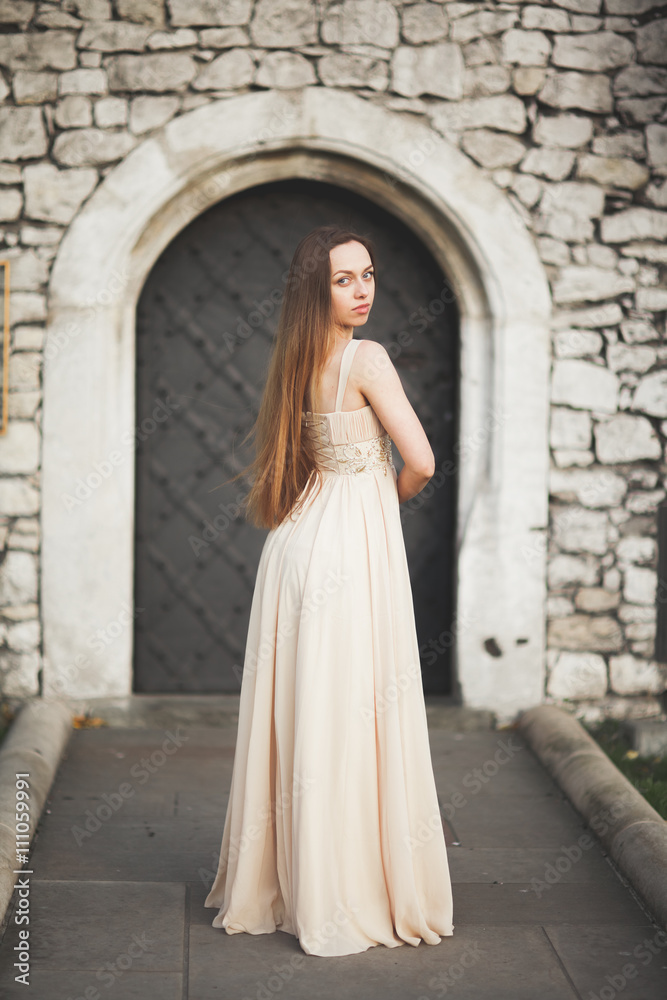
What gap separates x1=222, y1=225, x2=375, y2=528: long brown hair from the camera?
276cm

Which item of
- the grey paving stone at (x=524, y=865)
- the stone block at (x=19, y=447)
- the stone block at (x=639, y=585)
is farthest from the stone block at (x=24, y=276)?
the stone block at (x=639, y=585)


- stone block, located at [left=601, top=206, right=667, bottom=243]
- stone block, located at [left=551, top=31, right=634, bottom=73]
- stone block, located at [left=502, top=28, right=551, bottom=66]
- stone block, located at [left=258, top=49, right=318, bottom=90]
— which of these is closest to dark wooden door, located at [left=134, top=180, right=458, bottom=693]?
stone block, located at [left=258, top=49, right=318, bottom=90]

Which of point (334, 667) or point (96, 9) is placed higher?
point (96, 9)

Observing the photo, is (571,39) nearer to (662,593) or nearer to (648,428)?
(648,428)

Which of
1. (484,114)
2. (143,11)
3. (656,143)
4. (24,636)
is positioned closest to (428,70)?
(484,114)

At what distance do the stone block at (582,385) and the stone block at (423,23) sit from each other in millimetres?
1757

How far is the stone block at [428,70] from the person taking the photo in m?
5.03

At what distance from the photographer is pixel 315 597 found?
272cm

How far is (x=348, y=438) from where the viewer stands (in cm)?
282

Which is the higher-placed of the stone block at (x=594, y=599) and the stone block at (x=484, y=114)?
the stone block at (x=484, y=114)

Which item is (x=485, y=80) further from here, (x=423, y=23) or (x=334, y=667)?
(x=334, y=667)

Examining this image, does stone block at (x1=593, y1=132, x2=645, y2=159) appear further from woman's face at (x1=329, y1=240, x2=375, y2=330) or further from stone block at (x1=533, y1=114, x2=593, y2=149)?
woman's face at (x1=329, y1=240, x2=375, y2=330)

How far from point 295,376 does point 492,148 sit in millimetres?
2847

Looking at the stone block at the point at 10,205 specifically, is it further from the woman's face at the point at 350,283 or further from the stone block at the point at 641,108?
the stone block at the point at 641,108
